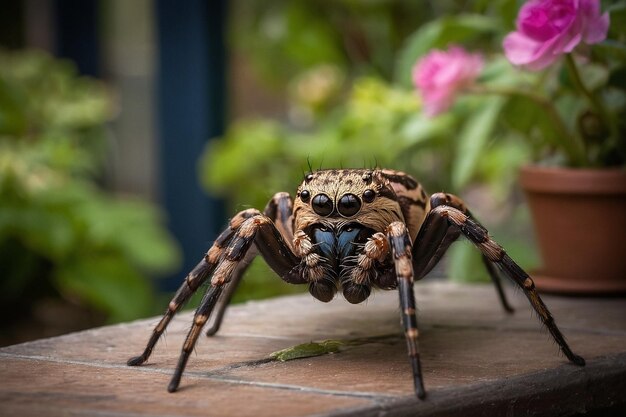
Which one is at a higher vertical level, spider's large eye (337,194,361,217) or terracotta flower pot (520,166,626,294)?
spider's large eye (337,194,361,217)

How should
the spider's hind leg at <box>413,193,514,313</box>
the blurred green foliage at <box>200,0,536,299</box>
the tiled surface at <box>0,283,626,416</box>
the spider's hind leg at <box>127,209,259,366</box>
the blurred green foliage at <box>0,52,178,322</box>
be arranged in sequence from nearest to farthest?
the tiled surface at <box>0,283,626,416</box> → the spider's hind leg at <box>127,209,259,366</box> → the spider's hind leg at <box>413,193,514,313</box> → the blurred green foliage at <box>200,0,536,299</box> → the blurred green foliage at <box>0,52,178,322</box>

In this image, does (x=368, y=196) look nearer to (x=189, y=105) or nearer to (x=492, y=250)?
(x=492, y=250)

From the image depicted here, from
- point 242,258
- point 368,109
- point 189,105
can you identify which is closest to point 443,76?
point 368,109

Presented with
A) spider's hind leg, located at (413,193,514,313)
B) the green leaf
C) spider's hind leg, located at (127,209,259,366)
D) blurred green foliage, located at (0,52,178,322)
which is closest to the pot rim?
the green leaf

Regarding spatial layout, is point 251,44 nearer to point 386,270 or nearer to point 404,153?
point 404,153

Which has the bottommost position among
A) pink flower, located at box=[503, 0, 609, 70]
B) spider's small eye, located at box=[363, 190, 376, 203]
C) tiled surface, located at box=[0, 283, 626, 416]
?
tiled surface, located at box=[0, 283, 626, 416]

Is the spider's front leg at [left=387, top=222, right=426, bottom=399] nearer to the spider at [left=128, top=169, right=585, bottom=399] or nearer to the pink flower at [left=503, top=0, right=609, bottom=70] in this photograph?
the spider at [left=128, top=169, right=585, bottom=399]
